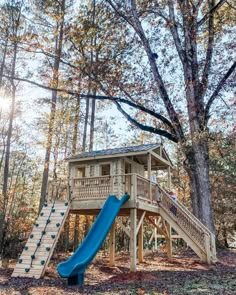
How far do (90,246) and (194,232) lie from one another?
394 cm

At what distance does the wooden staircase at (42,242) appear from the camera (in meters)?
8.15

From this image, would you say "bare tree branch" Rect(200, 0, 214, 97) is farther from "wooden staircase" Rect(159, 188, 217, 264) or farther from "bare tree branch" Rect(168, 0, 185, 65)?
"wooden staircase" Rect(159, 188, 217, 264)

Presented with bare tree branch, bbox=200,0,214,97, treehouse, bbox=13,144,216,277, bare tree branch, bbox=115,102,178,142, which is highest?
bare tree branch, bbox=200,0,214,97

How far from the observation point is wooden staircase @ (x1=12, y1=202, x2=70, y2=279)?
8148 mm

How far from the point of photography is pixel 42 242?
8.97 meters

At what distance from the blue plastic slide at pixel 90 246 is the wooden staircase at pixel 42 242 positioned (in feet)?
4.29

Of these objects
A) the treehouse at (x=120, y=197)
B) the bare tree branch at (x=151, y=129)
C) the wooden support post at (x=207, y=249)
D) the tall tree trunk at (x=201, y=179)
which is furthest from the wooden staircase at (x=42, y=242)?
the tall tree trunk at (x=201, y=179)

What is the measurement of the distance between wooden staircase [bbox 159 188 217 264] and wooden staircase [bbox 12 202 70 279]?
394 centimetres

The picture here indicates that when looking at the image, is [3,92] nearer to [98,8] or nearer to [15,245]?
[98,8]

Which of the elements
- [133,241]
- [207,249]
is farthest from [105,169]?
[207,249]

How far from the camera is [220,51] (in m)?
14.8

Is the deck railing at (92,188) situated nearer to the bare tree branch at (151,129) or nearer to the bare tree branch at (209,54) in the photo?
the bare tree branch at (151,129)

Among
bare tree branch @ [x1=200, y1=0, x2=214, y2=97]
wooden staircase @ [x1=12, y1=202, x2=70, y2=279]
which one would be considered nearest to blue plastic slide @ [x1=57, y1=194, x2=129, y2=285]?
wooden staircase @ [x1=12, y1=202, x2=70, y2=279]

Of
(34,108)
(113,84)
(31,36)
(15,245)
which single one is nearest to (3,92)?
(34,108)
